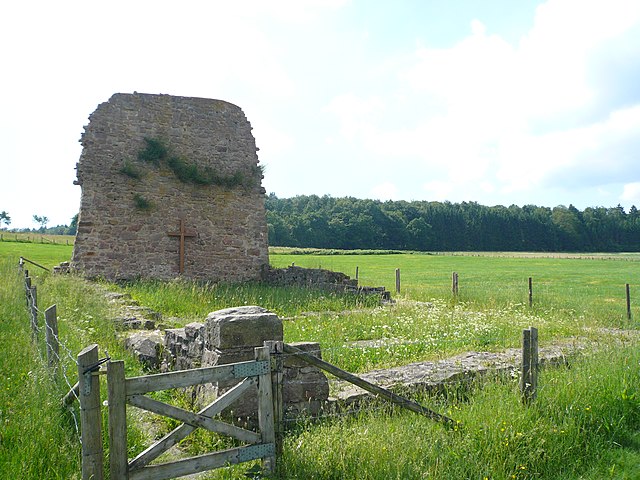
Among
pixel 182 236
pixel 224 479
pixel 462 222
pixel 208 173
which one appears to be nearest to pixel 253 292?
pixel 182 236

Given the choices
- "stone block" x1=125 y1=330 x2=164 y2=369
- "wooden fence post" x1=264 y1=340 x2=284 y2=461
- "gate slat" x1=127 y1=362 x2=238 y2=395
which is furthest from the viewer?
"stone block" x1=125 y1=330 x2=164 y2=369

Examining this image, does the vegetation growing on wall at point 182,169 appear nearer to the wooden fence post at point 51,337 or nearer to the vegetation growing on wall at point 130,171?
the vegetation growing on wall at point 130,171

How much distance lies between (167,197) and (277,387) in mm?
15519

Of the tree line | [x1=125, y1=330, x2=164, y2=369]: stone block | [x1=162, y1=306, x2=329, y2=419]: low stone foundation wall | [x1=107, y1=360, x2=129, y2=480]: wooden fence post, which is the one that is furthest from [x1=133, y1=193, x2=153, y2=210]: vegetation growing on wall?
the tree line

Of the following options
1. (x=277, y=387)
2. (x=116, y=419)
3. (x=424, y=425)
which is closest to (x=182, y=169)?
(x=277, y=387)

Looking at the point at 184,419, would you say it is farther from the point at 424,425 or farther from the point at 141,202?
the point at 141,202

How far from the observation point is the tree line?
94.7m

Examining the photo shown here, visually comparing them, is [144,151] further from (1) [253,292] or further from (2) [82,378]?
(2) [82,378]

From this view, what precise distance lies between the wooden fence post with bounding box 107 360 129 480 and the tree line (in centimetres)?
8662

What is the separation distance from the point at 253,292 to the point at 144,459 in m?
12.2

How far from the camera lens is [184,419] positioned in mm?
3961

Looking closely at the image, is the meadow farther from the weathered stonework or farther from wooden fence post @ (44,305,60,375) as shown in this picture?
the weathered stonework

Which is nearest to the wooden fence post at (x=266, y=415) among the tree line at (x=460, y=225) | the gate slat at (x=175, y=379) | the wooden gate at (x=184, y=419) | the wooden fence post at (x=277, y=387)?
the wooden gate at (x=184, y=419)

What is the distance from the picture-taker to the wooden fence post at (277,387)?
4.54 m
